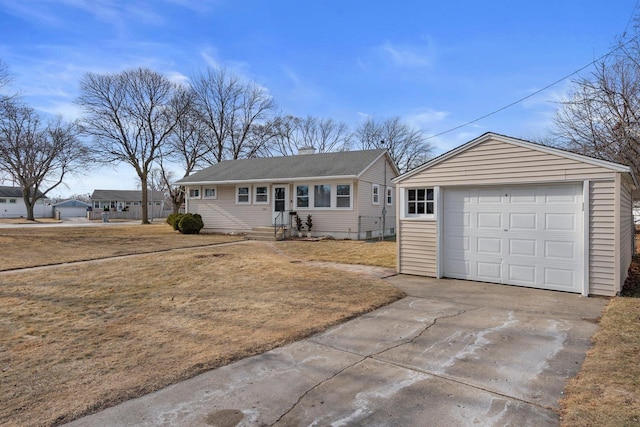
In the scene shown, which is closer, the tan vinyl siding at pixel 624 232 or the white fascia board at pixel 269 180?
the tan vinyl siding at pixel 624 232

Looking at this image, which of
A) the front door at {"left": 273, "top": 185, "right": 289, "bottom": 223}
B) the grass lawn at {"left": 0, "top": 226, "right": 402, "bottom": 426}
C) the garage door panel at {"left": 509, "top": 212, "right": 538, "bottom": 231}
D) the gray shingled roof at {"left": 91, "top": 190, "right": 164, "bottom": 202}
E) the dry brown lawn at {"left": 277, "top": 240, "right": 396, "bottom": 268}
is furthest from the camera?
the gray shingled roof at {"left": 91, "top": 190, "right": 164, "bottom": 202}

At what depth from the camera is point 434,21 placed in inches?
461

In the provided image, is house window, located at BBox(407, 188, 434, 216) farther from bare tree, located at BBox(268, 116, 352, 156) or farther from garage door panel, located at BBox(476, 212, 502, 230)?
bare tree, located at BBox(268, 116, 352, 156)

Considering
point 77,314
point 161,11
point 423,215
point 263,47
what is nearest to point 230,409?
point 77,314

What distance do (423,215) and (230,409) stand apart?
21.8ft

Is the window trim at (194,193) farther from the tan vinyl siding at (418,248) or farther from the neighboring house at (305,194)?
the tan vinyl siding at (418,248)

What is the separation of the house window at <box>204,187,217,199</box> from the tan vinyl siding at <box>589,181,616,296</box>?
1760cm

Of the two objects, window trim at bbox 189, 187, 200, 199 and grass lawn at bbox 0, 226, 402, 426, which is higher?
window trim at bbox 189, 187, 200, 199

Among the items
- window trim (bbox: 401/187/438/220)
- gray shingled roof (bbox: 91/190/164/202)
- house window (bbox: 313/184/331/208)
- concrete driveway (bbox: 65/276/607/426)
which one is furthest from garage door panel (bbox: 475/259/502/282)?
gray shingled roof (bbox: 91/190/164/202)

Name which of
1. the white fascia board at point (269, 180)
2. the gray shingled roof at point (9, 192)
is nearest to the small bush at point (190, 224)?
the white fascia board at point (269, 180)

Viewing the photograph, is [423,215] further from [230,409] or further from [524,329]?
[230,409]

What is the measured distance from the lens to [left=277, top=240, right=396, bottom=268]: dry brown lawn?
1080cm

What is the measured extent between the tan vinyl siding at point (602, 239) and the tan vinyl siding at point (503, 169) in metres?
0.29

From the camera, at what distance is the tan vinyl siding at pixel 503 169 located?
262 inches
